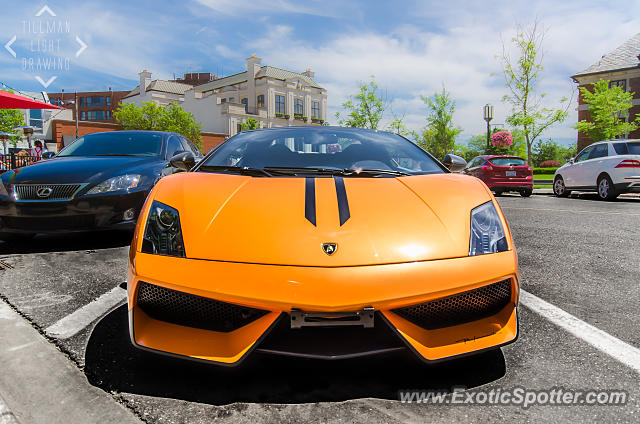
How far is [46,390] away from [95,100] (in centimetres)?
10198

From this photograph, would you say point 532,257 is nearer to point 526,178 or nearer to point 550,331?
point 550,331

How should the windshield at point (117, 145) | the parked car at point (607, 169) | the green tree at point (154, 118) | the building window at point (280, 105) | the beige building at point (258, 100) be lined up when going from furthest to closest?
the building window at point (280, 105)
the beige building at point (258, 100)
the green tree at point (154, 118)
the parked car at point (607, 169)
the windshield at point (117, 145)

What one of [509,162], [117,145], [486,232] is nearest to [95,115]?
[509,162]

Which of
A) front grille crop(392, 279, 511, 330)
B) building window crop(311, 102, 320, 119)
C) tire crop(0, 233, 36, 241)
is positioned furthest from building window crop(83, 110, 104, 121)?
front grille crop(392, 279, 511, 330)

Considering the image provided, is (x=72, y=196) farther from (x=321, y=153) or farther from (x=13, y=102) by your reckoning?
(x=13, y=102)

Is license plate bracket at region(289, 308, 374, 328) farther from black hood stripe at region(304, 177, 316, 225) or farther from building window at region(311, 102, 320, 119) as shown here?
building window at region(311, 102, 320, 119)

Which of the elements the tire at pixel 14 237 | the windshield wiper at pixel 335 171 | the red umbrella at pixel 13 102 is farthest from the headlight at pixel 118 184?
the red umbrella at pixel 13 102

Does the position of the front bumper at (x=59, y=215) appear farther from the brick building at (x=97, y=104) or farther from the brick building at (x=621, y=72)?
the brick building at (x=97, y=104)

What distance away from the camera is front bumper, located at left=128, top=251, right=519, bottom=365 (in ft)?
5.03

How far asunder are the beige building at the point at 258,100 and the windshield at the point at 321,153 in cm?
4912

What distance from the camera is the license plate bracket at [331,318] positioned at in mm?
1526

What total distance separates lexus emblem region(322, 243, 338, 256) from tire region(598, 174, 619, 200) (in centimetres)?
1148

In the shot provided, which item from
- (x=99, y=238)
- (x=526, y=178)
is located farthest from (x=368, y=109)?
(x=99, y=238)

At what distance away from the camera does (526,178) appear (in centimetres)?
1322
